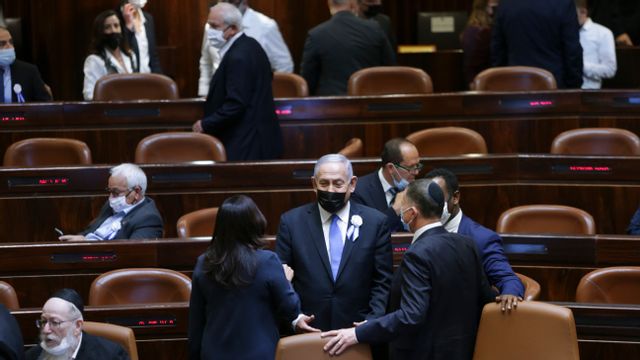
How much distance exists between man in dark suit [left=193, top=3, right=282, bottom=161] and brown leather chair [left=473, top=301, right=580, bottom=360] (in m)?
2.51

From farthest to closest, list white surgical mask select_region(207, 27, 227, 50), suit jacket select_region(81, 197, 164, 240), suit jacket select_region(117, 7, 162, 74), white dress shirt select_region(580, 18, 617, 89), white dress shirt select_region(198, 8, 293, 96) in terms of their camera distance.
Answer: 1. suit jacket select_region(117, 7, 162, 74)
2. white dress shirt select_region(580, 18, 617, 89)
3. white dress shirt select_region(198, 8, 293, 96)
4. white surgical mask select_region(207, 27, 227, 50)
5. suit jacket select_region(81, 197, 164, 240)

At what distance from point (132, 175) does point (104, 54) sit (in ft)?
7.01

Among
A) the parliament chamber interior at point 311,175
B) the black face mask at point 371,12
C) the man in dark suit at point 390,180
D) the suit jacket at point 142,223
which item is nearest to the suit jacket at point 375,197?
the man in dark suit at point 390,180

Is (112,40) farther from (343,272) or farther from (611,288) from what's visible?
(611,288)

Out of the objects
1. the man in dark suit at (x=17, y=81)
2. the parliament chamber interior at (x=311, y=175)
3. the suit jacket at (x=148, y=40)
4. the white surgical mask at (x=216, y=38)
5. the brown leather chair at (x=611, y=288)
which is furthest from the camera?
the suit jacket at (x=148, y=40)

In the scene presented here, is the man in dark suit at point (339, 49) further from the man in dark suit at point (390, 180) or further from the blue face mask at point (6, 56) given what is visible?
the man in dark suit at point (390, 180)

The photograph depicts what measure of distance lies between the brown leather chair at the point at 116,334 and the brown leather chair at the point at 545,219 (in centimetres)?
182

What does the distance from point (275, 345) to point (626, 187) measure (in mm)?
2393

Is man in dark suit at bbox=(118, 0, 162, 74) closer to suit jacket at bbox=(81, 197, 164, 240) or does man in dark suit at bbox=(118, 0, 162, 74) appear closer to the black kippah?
suit jacket at bbox=(81, 197, 164, 240)

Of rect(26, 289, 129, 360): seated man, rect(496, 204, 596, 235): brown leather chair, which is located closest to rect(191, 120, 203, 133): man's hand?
rect(496, 204, 596, 235): brown leather chair

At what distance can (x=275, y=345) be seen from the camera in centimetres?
387

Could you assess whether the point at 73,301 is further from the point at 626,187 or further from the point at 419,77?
the point at 419,77

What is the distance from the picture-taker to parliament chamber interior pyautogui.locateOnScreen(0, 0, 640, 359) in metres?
4.55

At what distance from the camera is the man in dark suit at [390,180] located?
4812 millimetres
